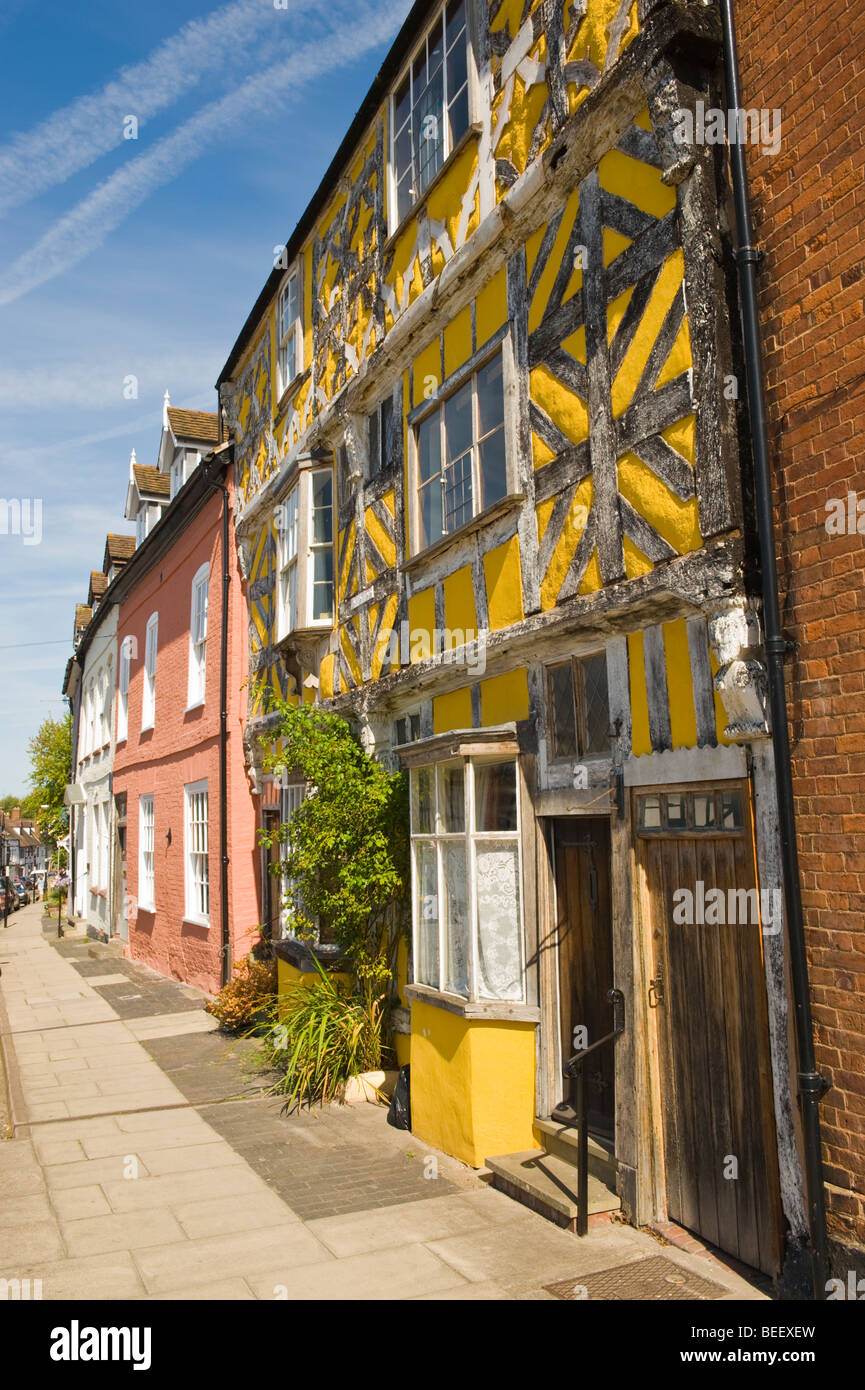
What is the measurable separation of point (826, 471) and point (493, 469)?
10.3 feet

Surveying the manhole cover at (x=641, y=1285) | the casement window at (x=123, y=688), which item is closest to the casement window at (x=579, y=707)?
the manhole cover at (x=641, y=1285)

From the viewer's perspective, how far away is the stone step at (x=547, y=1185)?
550 cm

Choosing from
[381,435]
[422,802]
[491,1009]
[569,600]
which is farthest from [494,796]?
[381,435]

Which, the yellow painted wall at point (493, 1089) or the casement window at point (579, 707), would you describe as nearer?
the casement window at point (579, 707)

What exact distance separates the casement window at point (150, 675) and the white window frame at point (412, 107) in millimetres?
11627

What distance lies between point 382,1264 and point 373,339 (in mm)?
7542

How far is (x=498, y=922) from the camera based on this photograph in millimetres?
6820

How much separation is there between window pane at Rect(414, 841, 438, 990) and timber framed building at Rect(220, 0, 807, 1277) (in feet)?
0.12

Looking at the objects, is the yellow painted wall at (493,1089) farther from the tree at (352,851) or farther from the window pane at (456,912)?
the tree at (352,851)

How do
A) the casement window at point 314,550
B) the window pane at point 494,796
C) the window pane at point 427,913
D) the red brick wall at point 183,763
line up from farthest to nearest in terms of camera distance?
the red brick wall at point 183,763, the casement window at point 314,550, the window pane at point 427,913, the window pane at point 494,796

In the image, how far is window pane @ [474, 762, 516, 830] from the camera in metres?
6.95

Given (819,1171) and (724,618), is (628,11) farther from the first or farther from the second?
(819,1171)

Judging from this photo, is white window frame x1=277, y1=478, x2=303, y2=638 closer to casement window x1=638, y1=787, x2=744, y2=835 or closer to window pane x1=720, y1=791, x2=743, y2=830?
casement window x1=638, y1=787, x2=744, y2=835

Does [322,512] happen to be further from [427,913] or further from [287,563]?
[427,913]
